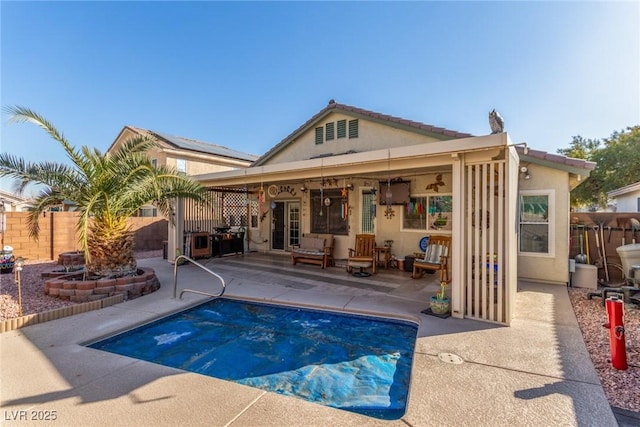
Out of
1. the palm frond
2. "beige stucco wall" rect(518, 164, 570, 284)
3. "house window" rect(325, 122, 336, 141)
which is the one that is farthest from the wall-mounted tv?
the palm frond

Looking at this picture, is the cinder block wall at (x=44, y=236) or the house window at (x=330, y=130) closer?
the cinder block wall at (x=44, y=236)

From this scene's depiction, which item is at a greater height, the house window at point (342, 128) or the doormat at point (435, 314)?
the house window at point (342, 128)

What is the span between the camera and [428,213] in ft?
30.3

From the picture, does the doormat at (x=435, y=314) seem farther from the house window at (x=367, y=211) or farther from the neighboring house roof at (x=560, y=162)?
the house window at (x=367, y=211)

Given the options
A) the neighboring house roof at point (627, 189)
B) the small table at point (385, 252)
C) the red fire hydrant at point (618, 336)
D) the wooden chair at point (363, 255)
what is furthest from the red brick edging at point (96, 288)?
the neighboring house roof at point (627, 189)

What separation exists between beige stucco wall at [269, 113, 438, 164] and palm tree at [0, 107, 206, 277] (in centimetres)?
569

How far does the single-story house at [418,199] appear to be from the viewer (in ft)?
16.1

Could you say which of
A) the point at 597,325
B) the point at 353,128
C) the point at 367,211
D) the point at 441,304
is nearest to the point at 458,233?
the point at 441,304

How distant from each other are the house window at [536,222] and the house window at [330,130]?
6.05 meters

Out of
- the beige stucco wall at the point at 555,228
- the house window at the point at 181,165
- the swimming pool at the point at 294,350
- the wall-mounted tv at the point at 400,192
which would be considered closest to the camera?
the swimming pool at the point at 294,350

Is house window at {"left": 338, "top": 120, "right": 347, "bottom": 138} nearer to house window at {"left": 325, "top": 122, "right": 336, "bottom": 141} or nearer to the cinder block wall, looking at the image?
house window at {"left": 325, "top": 122, "right": 336, "bottom": 141}

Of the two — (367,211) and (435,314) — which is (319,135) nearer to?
(367,211)

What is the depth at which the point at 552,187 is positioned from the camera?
739cm

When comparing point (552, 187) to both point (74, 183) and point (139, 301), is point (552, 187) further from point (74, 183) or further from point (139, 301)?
point (74, 183)
